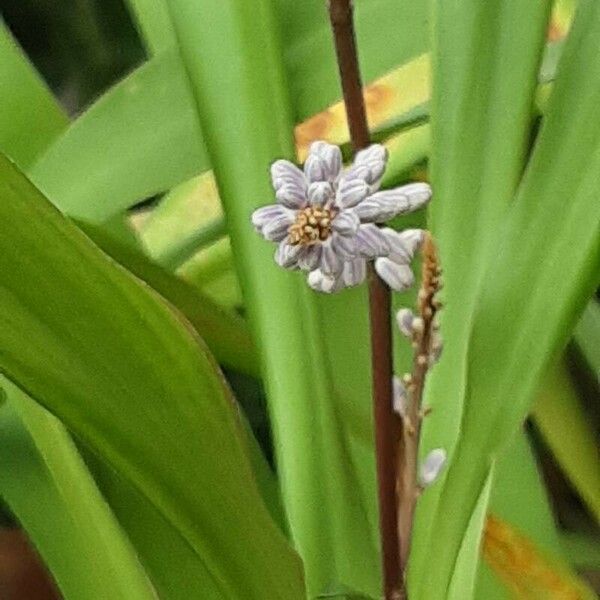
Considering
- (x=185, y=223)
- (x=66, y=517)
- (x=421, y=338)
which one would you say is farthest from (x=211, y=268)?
(x=421, y=338)

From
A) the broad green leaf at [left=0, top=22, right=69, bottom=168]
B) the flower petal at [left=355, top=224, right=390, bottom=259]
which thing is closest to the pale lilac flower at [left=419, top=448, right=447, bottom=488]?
the flower petal at [left=355, top=224, right=390, bottom=259]

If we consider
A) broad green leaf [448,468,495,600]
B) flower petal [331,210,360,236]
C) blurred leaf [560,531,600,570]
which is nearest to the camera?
flower petal [331,210,360,236]

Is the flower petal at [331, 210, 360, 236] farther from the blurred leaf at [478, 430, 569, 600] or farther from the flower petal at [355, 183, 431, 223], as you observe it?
the blurred leaf at [478, 430, 569, 600]

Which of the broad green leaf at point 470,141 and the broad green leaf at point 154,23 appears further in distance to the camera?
the broad green leaf at point 154,23

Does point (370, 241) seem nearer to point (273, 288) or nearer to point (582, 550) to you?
point (273, 288)

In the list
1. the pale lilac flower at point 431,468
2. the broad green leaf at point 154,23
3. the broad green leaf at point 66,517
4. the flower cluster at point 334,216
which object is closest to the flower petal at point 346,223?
the flower cluster at point 334,216

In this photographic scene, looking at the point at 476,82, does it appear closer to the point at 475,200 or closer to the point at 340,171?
the point at 475,200

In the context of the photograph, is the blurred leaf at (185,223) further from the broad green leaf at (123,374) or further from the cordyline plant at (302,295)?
the broad green leaf at (123,374)
